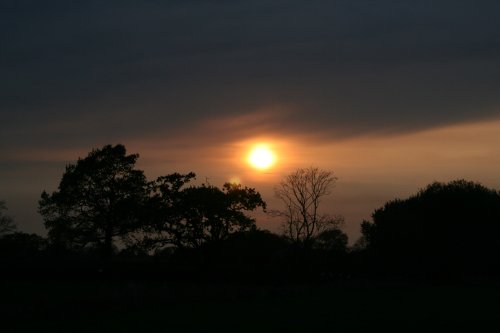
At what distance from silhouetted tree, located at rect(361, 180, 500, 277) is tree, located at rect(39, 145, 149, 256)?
1032 inches

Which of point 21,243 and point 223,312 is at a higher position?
point 21,243

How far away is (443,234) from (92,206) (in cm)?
3571

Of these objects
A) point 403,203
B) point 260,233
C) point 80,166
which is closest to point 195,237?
point 260,233

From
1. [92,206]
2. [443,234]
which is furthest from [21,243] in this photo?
[443,234]

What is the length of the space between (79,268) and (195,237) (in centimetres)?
1314

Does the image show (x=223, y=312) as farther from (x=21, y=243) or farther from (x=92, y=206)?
(x=21, y=243)

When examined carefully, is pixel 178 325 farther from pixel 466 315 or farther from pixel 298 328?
pixel 466 315

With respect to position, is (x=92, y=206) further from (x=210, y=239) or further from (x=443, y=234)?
(x=443, y=234)

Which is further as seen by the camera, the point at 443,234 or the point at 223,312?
the point at 443,234

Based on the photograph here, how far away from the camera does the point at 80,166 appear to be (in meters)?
60.3

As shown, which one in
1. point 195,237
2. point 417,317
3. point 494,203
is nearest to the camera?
point 417,317

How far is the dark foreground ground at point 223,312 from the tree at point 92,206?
56.4 feet

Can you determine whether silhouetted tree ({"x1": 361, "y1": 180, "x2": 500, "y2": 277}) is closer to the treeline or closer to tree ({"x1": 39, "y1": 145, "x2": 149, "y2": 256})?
the treeline

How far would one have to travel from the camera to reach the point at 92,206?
196 feet
